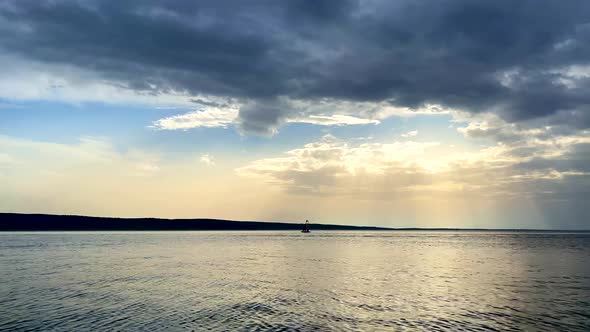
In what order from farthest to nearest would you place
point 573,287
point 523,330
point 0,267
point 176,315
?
point 0,267
point 573,287
point 176,315
point 523,330

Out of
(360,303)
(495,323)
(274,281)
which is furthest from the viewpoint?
(274,281)

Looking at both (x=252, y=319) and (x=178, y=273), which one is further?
(x=178, y=273)

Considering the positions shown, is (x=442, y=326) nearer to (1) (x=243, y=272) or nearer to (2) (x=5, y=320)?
(2) (x=5, y=320)

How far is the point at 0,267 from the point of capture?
231 feet

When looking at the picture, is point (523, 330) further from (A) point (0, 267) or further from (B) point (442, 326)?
(A) point (0, 267)

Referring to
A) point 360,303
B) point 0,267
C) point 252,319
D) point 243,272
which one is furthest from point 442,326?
point 0,267

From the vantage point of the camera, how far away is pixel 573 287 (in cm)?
5044

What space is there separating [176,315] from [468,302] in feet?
88.4

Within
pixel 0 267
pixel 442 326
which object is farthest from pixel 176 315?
pixel 0 267

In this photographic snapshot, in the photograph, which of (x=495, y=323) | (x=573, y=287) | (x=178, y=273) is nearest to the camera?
(x=495, y=323)

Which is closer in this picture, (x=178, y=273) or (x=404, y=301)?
(x=404, y=301)

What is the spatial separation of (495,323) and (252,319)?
728 inches

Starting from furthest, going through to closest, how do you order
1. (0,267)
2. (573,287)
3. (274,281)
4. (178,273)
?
(0,267) → (178,273) → (274,281) → (573,287)

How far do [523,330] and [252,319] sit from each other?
1975 centimetres
